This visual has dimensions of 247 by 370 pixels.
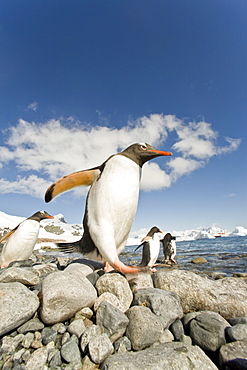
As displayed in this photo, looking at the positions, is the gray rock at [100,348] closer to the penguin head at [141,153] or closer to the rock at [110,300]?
the rock at [110,300]

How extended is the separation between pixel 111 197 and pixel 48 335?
1390mm

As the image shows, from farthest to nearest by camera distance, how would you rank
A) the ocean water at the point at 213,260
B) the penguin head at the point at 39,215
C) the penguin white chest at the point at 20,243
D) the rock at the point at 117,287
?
the ocean water at the point at 213,260
the penguin head at the point at 39,215
the penguin white chest at the point at 20,243
the rock at the point at 117,287

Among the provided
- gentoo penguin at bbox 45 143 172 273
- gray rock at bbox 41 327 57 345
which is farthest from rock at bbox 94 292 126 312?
gray rock at bbox 41 327 57 345

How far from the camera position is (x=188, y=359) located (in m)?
1.34

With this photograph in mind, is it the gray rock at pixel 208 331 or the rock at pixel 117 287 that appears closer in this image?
the gray rock at pixel 208 331

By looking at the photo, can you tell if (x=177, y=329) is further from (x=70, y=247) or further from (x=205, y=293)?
(x=70, y=247)

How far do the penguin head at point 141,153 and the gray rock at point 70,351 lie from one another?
1967 mm

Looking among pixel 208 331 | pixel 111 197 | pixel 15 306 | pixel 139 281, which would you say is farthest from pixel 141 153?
pixel 15 306

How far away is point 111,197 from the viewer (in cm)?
238

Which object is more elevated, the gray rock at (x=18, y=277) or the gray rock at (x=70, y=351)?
the gray rock at (x=18, y=277)

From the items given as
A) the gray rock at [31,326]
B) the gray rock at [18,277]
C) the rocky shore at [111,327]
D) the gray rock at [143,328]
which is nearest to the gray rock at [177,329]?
the rocky shore at [111,327]

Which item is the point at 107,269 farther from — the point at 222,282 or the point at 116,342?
the point at 222,282

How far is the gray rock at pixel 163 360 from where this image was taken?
127 centimetres

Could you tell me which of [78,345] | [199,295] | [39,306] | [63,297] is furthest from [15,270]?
[199,295]
